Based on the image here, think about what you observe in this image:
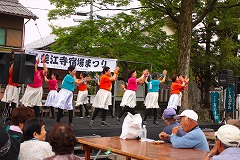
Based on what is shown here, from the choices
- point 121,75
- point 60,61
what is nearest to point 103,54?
point 121,75

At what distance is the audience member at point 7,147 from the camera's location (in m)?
2.88

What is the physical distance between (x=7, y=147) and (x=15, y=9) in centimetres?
1564

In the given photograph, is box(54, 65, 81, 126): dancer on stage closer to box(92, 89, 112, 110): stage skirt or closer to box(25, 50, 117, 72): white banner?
box(92, 89, 112, 110): stage skirt

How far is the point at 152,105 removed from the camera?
10.9 metres

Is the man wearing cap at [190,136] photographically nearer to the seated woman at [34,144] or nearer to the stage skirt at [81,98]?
the seated woman at [34,144]

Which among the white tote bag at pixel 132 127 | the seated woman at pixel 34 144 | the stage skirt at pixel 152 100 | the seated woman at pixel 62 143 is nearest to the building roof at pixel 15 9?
the stage skirt at pixel 152 100

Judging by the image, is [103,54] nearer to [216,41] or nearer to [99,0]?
[99,0]

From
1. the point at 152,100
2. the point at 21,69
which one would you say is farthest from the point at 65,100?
the point at 152,100

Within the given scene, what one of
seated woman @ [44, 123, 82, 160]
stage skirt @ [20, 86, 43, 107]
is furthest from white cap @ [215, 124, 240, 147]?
stage skirt @ [20, 86, 43, 107]

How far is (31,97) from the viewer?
29.1ft

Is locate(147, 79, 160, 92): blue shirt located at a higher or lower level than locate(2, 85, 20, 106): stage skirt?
higher

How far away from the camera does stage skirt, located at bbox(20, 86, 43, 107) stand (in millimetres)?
8844

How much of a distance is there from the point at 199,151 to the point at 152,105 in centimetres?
680

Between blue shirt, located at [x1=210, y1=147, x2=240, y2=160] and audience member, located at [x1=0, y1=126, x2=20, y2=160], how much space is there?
67.5 inches
